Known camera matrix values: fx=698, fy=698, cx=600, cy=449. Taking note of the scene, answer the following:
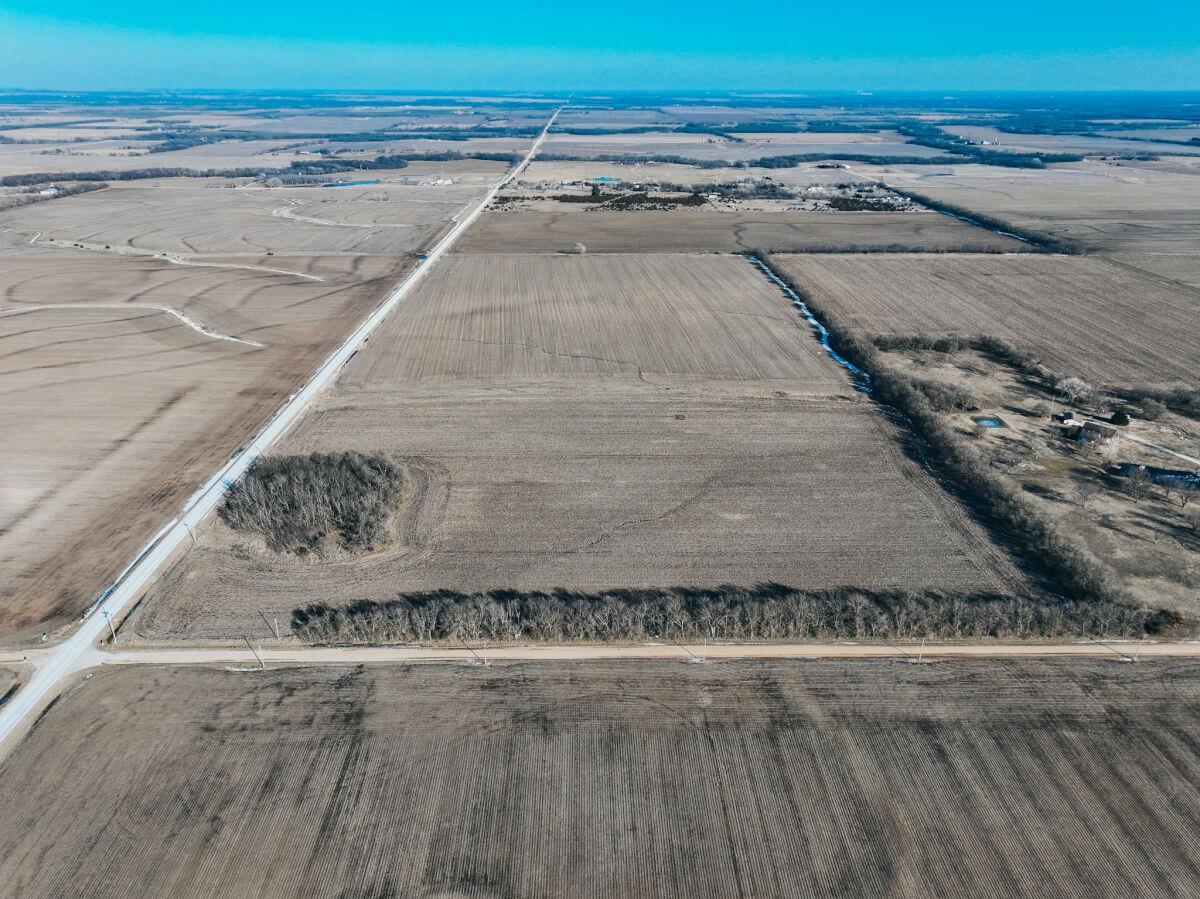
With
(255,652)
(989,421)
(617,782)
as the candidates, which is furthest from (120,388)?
(989,421)

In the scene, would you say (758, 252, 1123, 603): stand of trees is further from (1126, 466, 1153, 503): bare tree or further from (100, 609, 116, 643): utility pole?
(100, 609, 116, 643): utility pole

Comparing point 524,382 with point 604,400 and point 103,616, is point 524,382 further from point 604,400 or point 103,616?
point 103,616

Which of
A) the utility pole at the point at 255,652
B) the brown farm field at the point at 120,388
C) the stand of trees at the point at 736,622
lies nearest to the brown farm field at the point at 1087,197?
the stand of trees at the point at 736,622

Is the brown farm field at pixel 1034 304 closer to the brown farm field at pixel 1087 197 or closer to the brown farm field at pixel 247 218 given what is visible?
the brown farm field at pixel 1087 197

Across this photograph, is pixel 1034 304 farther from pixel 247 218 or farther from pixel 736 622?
pixel 247 218

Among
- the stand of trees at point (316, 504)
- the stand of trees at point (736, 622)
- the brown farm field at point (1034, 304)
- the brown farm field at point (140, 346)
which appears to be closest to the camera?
the stand of trees at point (736, 622)

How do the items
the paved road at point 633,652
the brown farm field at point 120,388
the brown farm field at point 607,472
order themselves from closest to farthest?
1. the paved road at point 633,652
2. the brown farm field at point 607,472
3. the brown farm field at point 120,388

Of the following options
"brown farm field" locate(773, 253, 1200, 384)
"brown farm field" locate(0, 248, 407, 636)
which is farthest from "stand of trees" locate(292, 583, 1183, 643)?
"brown farm field" locate(773, 253, 1200, 384)

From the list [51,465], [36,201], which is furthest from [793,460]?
[36,201]
